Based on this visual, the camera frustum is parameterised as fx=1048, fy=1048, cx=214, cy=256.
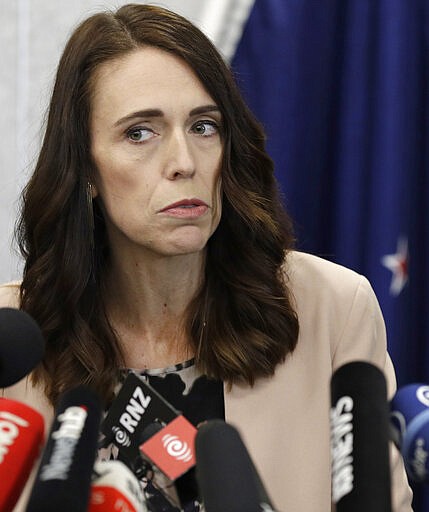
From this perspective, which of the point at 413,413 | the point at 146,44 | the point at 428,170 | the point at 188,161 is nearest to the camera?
the point at 413,413

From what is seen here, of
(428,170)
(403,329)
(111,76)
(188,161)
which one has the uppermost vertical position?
(111,76)

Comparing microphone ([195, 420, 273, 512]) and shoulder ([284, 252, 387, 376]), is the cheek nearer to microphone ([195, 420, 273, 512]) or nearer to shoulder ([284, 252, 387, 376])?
shoulder ([284, 252, 387, 376])

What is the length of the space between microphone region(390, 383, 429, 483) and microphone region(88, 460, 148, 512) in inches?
8.3

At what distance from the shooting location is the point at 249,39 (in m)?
2.14

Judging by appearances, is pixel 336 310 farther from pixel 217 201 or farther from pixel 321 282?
pixel 217 201

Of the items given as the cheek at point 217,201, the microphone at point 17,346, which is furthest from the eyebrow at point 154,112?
the microphone at point 17,346

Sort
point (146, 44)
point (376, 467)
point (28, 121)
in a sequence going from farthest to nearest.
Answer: point (28, 121), point (146, 44), point (376, 467)

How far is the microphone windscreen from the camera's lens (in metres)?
0.67

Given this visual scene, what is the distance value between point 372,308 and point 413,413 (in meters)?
0.99

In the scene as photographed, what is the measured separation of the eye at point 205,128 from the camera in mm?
1668

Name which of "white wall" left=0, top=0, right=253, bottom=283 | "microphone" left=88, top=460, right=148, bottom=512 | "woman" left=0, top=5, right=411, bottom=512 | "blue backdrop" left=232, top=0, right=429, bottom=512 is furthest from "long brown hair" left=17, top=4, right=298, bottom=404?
"microphone" left=88, top=460, right=148, bottom=512

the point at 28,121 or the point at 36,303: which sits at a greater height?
the point at 28,121

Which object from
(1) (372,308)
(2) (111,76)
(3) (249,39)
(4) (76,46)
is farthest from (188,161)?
(3) (249,39)

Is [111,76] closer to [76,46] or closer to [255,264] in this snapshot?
[76,46]
